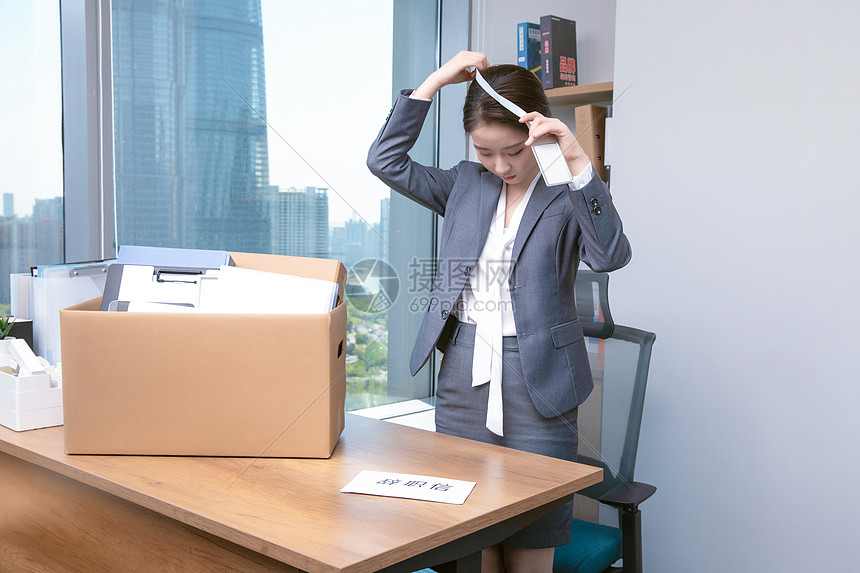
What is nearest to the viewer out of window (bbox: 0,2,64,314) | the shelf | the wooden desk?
the wooden desk

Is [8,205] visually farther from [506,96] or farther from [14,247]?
[506,96]

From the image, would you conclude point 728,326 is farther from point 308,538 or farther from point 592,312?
point 308,538

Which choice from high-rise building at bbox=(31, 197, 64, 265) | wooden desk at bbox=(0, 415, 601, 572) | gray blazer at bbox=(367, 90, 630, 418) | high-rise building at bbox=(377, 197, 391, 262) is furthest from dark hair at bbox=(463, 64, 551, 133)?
high-rise building at bbox=(31, 197, 64, 265)

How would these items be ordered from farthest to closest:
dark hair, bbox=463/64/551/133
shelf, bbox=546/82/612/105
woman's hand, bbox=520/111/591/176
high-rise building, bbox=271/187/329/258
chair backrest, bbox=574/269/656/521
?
high-rise building, bbox=271/187/329/258 → shelf, bbox=546/82/612/105 → chair backrest, bbox=574/269/656/521 → dark hair, bbox=463/64/551/133 → woman's hand, bbox=520/111/591/176

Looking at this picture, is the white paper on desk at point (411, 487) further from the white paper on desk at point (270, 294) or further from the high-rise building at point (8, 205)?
the high-rise building at point (8, 205)

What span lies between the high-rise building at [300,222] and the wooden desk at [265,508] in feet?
4.64

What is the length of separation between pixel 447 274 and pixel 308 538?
0.72m

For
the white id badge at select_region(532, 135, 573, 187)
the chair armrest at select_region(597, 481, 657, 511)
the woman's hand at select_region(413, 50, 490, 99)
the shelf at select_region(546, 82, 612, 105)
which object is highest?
the shelf at select_region(546, 82, 612, 105)

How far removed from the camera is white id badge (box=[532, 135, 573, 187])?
128cm

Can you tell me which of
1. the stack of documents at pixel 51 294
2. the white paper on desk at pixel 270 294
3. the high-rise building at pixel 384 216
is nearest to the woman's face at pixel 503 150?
the white paper on desk at pixel 270 294

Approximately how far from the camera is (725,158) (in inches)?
73.0

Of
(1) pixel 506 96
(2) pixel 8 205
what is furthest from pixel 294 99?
(1) pixel 506 96

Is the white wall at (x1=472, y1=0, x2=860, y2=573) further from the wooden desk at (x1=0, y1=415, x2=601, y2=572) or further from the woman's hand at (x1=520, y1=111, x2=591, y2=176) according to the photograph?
the wooden desk at (x1=0, y1=415, x2=601, y2=572)

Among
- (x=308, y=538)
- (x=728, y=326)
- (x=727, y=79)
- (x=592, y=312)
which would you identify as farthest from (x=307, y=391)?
(x=727, y=79)
